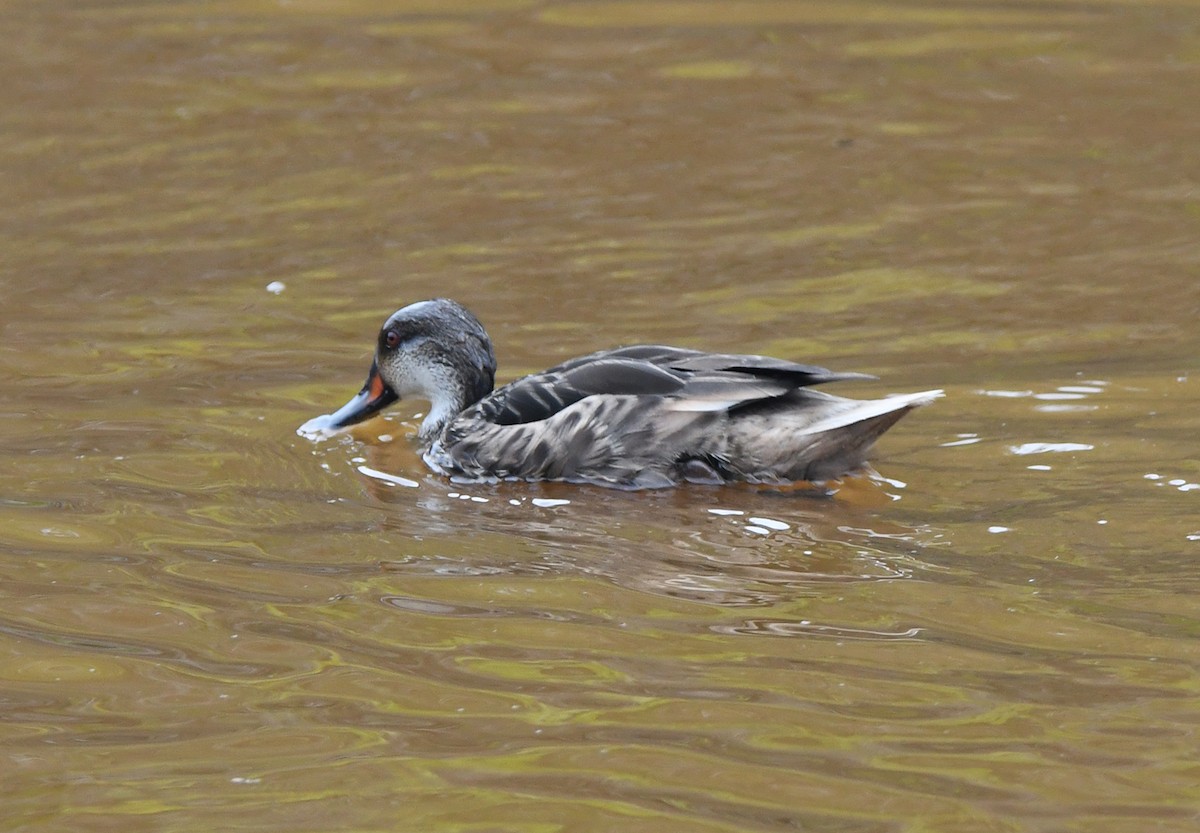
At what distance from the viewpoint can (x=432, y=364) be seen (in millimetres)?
8336

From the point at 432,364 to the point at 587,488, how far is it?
1.30 meters

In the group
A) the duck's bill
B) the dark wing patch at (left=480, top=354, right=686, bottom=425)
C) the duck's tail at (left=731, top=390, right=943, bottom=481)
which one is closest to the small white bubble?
the duck's tail at (left=731, top=390, right=943, bottom=481)

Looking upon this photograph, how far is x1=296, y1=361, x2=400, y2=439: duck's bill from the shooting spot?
8055 millimetres

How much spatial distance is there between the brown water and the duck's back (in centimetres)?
16

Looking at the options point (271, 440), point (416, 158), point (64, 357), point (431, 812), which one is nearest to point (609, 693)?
point (431, 812)

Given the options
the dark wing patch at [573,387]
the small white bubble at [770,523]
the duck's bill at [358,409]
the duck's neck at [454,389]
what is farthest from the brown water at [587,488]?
the dark wing patch at [573,387]

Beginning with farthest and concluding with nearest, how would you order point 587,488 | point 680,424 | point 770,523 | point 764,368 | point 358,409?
point 358,409, point 587,488, point 680,424, point 764,368, point 770,523

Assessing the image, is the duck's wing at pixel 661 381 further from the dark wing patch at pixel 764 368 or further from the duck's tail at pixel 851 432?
the duck's tail at pixel 851 432

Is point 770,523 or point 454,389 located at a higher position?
point 454,389

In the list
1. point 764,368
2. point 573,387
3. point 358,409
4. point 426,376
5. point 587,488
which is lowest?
point 587,488

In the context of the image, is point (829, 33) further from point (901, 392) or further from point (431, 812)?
point (431, 812)

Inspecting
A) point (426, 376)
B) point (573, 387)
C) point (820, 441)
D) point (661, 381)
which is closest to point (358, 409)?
point (426, 376)

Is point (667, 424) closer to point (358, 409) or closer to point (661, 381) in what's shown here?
point (661, 381)

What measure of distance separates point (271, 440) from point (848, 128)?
655cm
